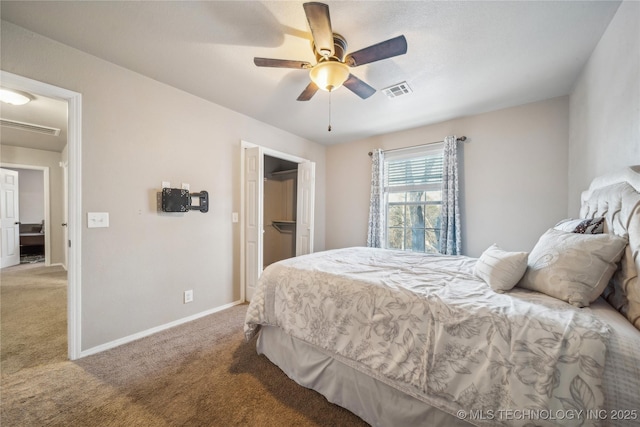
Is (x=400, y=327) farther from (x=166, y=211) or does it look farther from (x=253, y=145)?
(x=253, y=145)

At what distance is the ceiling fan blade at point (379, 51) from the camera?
1.38 m

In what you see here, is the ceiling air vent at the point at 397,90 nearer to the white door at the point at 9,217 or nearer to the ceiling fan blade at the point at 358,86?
the ceiling fan blade at the point at 358,86

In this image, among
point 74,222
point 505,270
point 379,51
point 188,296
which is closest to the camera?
point 505,270

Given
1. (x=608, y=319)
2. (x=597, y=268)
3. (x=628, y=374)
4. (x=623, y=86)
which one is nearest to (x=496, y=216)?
(x=623, y=86)

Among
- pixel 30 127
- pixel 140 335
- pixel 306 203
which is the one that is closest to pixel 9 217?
pixel 30 127

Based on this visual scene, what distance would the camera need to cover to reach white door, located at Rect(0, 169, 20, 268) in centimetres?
467

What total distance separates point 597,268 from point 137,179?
328 centimetres

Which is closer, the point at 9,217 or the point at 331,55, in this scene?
the point at 331,55

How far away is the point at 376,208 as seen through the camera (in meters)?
3.75

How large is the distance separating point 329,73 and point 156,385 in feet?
8.16

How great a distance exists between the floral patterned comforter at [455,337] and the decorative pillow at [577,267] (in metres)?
0.07

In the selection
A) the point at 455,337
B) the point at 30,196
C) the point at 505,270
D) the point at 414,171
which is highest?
the point at 414,171

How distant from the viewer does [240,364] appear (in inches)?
70.5

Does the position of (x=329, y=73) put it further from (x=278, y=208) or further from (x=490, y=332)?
(x=278, y=208)
